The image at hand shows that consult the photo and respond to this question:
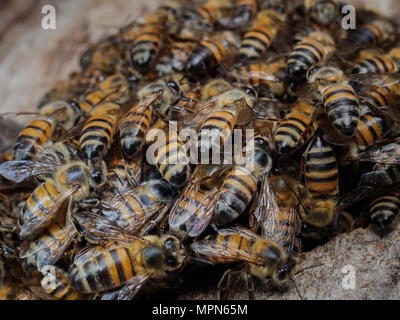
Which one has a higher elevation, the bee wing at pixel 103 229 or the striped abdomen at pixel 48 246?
the bee wing at pixel 103 229

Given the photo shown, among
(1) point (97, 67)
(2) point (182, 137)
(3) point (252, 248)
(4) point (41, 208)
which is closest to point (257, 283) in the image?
(3) point (252, 248)

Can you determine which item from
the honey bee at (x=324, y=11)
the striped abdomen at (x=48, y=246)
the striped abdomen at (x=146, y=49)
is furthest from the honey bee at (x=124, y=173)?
the honey bee at (x=324, y=11)

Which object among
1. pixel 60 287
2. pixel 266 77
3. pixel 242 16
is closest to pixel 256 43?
pixel 266 77

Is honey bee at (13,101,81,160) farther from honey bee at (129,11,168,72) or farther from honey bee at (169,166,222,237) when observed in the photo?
honey bee at (169,166,222,237)

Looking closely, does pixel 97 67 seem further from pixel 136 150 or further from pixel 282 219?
pixel 282 219

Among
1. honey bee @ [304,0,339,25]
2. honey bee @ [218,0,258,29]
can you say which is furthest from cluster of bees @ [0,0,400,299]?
honey bee @ [218,0,258,29]

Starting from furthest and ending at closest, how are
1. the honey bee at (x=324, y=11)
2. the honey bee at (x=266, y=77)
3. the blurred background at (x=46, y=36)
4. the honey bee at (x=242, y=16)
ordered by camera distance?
the blurred background at (x=46, y=36) → the honey bee at (x=242, y=16) → the honey bee at (x=324, y=11) → the honey bee at (x=266, y=77)

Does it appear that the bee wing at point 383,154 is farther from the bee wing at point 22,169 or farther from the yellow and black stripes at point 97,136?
Answer: the bee wing at point 22,169
